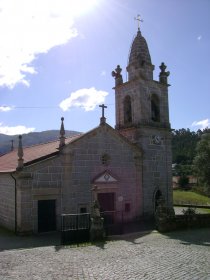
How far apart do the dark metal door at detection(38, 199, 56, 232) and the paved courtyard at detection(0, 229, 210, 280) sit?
7.88ft

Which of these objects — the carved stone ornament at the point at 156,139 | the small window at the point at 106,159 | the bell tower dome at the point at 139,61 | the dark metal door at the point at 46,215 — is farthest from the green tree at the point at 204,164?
the dark metal door at the point at 46,215

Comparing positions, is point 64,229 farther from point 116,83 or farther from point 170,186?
point 116,83

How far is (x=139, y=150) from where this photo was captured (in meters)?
23.3

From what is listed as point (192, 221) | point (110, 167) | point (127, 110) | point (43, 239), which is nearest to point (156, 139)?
point (127, 110)

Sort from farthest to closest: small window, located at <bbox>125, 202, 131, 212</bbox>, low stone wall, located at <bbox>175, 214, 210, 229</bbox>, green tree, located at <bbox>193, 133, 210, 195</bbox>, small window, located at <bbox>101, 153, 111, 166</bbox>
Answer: green tree, located at <bbox>193, 133, 210, 195</bbox> < small window, located at <bbox>125, 202, 131, 212</bbox> < small window, located at <bbox>101, 153, 111, 166</bbox> < low stone wall, located at <bbox>175, 214, 210, 229</bbox>

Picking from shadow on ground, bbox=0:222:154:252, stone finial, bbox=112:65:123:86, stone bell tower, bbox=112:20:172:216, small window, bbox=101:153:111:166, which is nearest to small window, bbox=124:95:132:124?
stone bell tower, bbox=112:20:172:216

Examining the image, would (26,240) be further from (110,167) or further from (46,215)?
(110,167)

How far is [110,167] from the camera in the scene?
2180 centimetres

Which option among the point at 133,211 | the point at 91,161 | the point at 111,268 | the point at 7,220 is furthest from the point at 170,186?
the point at 111,268

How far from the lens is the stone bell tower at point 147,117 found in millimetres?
23719

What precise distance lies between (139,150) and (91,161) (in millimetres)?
4076

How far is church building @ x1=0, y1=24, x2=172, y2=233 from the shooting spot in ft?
60.9

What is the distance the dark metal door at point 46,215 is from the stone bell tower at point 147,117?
707 centimetres

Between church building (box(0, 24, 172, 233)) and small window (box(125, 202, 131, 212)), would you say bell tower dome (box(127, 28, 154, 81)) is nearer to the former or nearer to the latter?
church building (box(0, 24, 172, 233))
